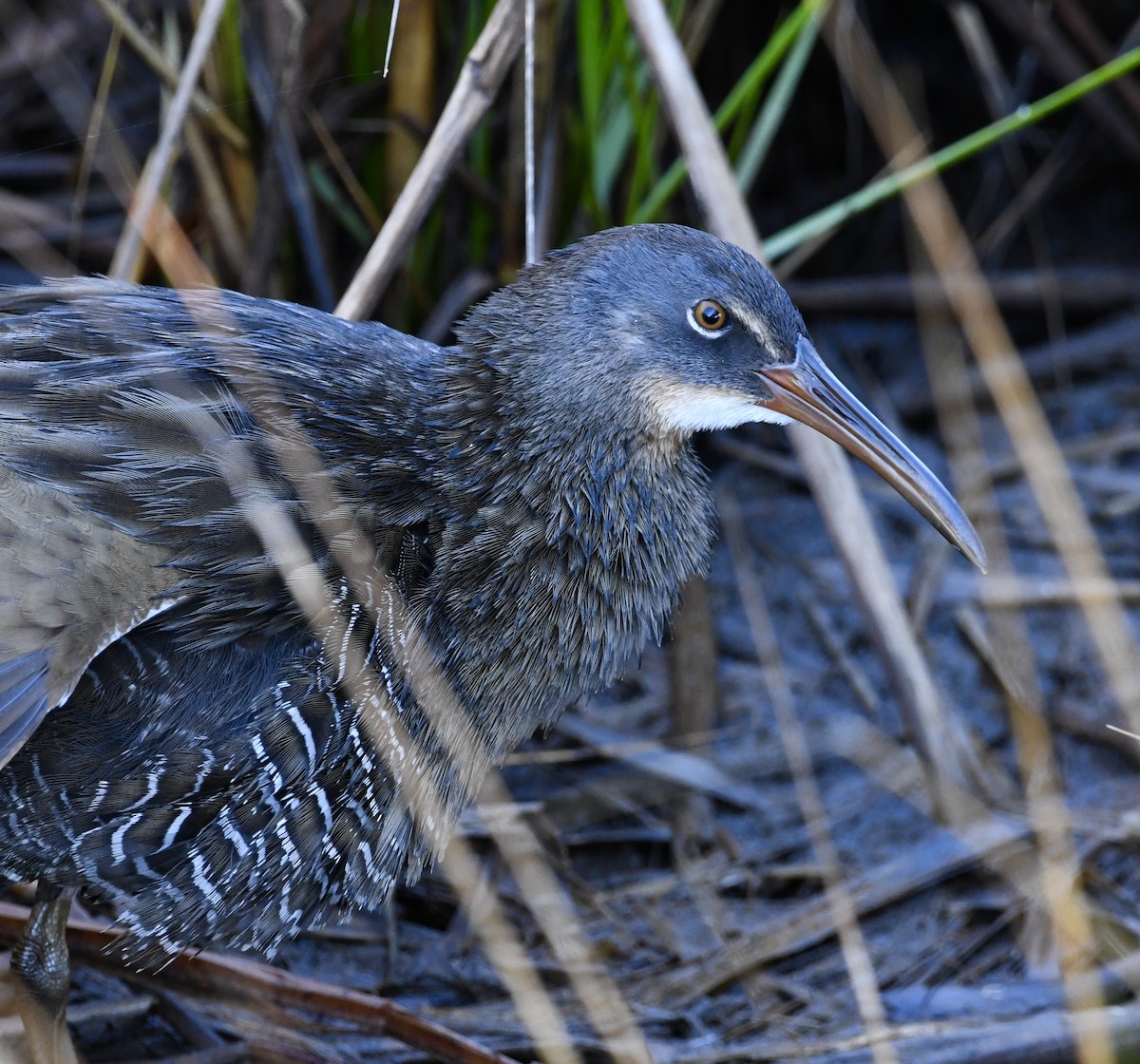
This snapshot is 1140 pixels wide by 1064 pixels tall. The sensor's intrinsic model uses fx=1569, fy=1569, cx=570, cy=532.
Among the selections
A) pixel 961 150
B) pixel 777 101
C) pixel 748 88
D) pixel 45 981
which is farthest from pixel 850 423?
pixel 45 981

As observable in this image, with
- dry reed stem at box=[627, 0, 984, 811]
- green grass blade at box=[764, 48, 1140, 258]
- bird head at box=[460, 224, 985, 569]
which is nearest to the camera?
bird head at box=[460, 224, 985, 569]

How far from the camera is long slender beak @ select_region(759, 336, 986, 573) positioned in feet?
8.86

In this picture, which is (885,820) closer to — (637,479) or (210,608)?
(637,479)

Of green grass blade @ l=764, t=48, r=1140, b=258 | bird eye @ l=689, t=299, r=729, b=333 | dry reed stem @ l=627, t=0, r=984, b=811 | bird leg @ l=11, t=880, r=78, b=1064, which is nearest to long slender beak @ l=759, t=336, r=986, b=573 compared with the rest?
bird eye @ l=689, t=299, r=729, b=333

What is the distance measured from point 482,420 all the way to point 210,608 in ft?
1.83

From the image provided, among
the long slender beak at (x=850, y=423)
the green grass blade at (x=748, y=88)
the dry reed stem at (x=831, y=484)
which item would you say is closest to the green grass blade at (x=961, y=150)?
the dry reed stem at (x=831, y=484)

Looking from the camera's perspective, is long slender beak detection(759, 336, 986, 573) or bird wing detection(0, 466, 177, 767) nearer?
bird wing detection(0, 466, 177, 767)

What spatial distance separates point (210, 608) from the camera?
2.47m

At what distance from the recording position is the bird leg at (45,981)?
2746 mm

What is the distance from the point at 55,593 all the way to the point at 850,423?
1.34 metres

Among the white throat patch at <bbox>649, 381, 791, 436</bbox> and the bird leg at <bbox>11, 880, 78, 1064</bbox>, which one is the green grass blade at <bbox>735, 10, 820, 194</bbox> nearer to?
the white throat patch at <bbox>649, 381, 791, 436</bbox>

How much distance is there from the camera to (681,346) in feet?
8.73

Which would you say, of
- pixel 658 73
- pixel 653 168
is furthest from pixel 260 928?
pixel 653 168

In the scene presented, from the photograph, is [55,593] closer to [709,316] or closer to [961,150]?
[709,316]
